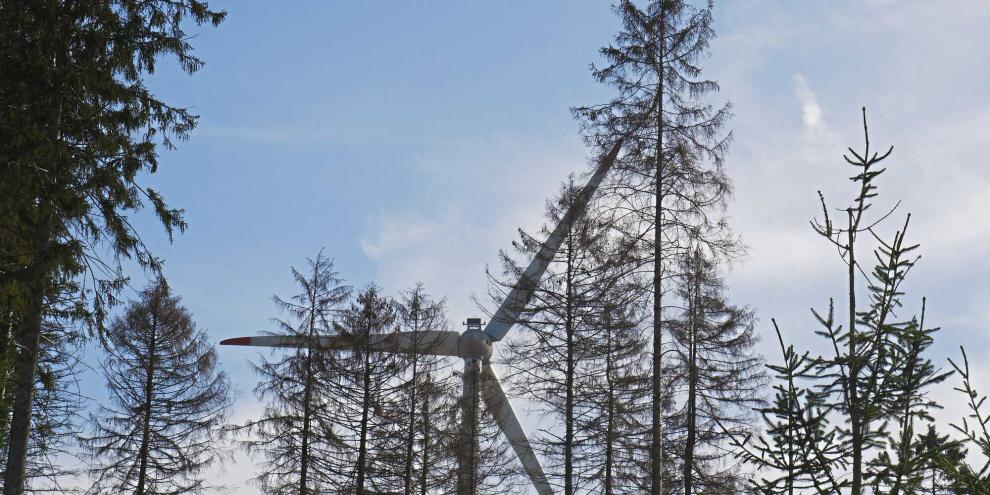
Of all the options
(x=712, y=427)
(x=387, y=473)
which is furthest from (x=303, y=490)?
(x=712, y=427)

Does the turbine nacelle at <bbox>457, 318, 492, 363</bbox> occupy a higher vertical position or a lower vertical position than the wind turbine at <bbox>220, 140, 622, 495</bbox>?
higher

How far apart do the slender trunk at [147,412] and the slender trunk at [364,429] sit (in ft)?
20.2

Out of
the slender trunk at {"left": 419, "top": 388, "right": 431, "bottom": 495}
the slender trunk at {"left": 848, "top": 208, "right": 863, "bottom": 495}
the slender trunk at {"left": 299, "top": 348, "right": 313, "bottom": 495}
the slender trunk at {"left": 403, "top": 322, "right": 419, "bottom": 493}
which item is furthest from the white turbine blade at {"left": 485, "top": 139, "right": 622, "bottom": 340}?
the slender trunk at {"left": 848, "top": 208, "right": 863, "bottom": 495}

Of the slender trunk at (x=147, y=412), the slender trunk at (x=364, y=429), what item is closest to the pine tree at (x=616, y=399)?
the slender trunk at (x=364, y=429)

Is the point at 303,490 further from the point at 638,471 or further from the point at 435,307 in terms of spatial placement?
the point at 638,471

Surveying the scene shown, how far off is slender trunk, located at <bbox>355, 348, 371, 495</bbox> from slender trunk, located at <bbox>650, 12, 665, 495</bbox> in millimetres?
7729

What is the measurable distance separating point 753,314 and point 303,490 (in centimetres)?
1186

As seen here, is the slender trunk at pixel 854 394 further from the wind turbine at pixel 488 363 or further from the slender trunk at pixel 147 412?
the slender trunk at pixel 147 412

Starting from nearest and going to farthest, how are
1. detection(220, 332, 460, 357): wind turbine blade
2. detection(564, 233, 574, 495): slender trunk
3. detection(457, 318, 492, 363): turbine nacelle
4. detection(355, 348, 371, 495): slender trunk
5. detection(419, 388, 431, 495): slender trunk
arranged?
detection(564, 233, 574, 495): slender trunk → detection(355, 348, 371, 495): slender trunk → detection(419, 388, 431, 495): slender trunk → detection(220, 332, 460, 357): wind turbine blade → detection(457, 318, 492, 363): turbine nacelle

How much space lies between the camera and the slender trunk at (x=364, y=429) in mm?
24484

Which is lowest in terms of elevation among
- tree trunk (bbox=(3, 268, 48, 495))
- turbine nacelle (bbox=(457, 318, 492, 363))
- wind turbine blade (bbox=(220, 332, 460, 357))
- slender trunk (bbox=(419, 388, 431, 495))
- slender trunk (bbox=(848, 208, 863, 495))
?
slender trunk (bbox=(848, 208, 863, 495))

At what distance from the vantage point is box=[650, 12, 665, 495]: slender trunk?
18469 mm

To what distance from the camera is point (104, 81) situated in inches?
578

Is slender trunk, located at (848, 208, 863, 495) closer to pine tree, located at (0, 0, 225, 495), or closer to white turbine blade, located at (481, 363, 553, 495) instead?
pine tree, located at (0, 0, 225, 495)
